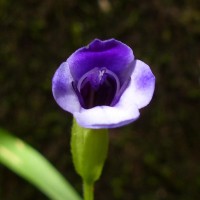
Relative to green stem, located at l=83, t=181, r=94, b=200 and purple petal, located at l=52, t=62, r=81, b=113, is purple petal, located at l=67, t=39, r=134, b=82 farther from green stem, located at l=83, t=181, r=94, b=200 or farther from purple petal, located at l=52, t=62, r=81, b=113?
green stem, located at l=83, t=181, r=94, b=200

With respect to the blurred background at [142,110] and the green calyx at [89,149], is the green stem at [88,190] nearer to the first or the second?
the green calyx at [89,149]

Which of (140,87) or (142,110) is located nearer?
(140,87)

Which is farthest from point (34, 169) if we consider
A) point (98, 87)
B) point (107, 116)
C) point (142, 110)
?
point (107, 116)

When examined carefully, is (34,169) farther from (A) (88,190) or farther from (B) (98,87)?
(B) (98,87)

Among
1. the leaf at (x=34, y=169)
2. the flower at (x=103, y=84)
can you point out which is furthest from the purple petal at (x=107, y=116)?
the leaf at (x=34, y=169)

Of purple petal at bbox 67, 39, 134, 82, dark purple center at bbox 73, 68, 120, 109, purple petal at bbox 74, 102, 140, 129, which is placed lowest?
dark purple center at bbox 73, 68, 120, 109

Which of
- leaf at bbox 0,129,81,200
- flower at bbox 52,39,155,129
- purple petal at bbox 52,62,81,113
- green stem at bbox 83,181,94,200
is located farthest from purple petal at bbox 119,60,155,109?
leaf at bbox 0,129,81,200
